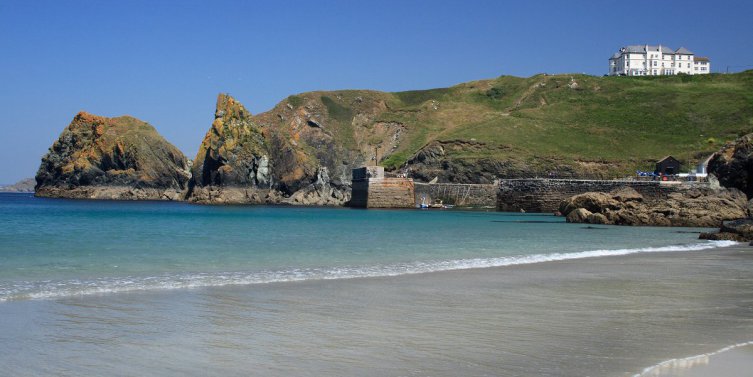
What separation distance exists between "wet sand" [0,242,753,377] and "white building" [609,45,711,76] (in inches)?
5379

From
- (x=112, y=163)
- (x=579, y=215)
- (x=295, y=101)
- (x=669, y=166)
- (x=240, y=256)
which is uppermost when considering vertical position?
(x=295, y=101)

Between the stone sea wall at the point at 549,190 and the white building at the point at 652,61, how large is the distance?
77258mm

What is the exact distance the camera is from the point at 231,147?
10062cm

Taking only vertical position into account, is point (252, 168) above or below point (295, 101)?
below

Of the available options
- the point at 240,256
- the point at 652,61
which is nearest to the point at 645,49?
the point at 652,61

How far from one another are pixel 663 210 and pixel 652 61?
345 feet

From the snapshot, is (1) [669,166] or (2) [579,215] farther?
(1) [669,166]

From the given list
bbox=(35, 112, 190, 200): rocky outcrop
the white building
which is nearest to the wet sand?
bbox=(35, 112, 190, 200): rocky outcrop

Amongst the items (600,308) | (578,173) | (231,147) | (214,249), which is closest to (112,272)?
(214,249)

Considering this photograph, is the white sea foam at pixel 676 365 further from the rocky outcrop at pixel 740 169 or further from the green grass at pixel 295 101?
the green grass at pixel 295 101

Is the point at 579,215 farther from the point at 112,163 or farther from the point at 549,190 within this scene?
the point at 112,163

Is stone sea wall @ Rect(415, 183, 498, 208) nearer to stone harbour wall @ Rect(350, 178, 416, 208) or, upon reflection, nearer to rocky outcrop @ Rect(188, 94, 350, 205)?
stone harbour wall @ Rect(350, 178, 416, 208)

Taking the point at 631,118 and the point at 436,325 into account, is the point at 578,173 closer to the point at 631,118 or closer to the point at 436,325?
the point at 631,118

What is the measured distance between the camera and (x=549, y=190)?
73438 millimetres
